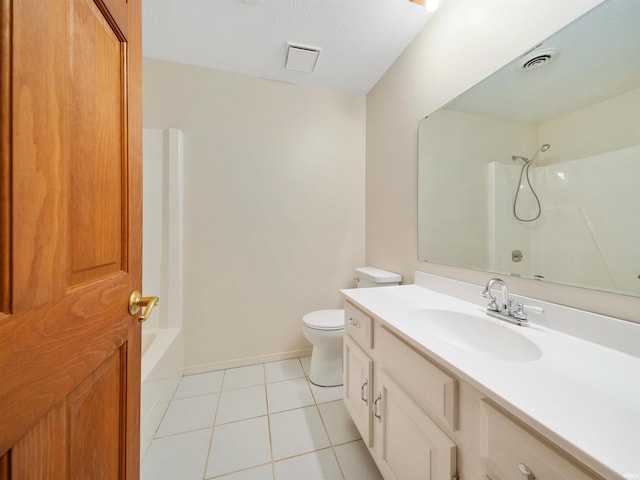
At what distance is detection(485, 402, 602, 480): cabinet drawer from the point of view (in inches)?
15.2

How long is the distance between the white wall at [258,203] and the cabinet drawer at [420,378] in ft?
3.96

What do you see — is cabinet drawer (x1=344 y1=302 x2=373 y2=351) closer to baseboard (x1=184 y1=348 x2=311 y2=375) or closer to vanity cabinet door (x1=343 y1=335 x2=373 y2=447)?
vanity cabinet door (x1=343 y1=335 x2=373 y2=447)

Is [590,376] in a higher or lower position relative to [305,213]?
lower

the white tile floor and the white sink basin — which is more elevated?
the white sink basin

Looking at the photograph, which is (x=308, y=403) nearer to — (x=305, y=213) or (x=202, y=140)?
(x=305, y=213)

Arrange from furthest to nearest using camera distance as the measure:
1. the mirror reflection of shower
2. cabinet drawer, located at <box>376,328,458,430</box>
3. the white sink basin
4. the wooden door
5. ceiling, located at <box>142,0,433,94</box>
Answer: ceiling, located at <box>142,0,433,94</box>, the mirror reflection of shower, the white sink basin, cabinet drawer, located at <box>376,328,458,430</box>, the wooden door

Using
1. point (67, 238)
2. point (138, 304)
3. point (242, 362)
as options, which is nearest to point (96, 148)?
point (67, 238)

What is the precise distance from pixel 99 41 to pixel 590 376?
4.49 feet

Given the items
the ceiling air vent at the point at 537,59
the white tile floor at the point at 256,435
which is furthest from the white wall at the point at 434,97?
the white tile floor at the point at 256,435

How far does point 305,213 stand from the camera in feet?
6.67

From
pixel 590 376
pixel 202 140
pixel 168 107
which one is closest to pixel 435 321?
pixel 590 376

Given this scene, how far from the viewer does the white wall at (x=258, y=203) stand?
180 cm

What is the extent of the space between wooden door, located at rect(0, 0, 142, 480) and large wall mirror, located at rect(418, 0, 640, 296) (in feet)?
4.41

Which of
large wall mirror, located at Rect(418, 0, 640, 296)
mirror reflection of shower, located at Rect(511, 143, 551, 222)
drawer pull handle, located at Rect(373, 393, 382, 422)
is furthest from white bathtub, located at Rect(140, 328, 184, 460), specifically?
mirror reflection of shower, located at Rect(511, 143, 551, 222)
